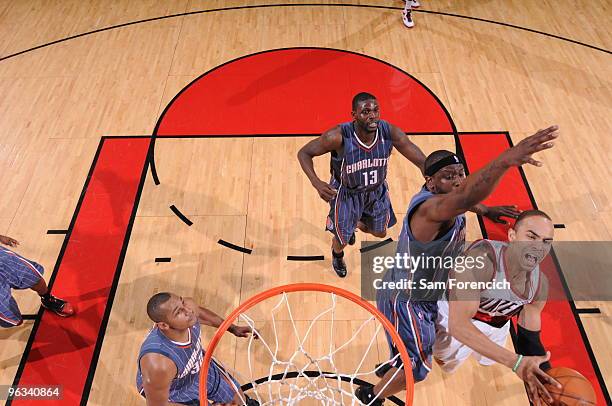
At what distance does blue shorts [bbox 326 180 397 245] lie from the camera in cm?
400

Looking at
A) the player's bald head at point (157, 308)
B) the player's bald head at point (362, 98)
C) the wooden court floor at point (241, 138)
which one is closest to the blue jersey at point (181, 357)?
the player's bald head at point (157, 308)

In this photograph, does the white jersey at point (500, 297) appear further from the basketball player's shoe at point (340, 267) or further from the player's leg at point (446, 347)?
the basketball player's shoe at point (340, 267)

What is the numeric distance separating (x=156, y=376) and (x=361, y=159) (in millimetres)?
1897

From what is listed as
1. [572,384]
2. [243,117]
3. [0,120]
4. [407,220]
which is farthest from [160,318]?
[0,120]

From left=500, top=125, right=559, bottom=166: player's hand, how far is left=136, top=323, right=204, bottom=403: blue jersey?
1916mm

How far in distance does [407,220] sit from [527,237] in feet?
2.31

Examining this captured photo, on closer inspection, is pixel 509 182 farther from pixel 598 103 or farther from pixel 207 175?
pixel 207 175

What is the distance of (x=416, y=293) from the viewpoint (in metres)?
3.26

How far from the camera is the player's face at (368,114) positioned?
3594 mm

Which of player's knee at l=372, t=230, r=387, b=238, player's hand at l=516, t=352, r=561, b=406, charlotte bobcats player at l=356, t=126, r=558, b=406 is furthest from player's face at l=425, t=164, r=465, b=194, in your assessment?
player's knee at l=372, t=230, r=387, b=238

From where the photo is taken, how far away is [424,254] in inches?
122

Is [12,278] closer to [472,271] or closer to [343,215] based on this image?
[343,215]

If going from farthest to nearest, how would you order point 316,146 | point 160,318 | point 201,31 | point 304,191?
point 201,31, point 304,191, point 316,146, point 160,318

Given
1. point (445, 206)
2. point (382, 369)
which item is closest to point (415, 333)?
point (382, 369)
